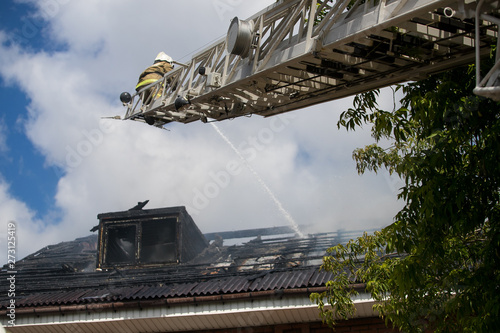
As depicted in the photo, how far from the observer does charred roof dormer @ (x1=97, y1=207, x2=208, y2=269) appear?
1606 centimetres

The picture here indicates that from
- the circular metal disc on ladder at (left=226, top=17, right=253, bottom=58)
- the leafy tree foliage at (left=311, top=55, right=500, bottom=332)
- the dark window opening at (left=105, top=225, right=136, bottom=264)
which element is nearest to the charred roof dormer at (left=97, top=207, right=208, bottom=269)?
the dark window opening at (left=105, top=225, right=136, bottom=264)

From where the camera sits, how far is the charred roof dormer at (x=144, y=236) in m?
16.1

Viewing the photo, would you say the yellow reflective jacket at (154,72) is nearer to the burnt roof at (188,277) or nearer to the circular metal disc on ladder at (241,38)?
the burnt roof at (188,277)

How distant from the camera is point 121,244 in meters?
16.6

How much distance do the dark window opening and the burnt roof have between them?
3.34 feet

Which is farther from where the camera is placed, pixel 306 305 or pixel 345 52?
pixel 306 305

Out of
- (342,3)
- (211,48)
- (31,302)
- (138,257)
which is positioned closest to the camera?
(342,3)

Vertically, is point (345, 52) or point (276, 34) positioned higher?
point (276, 34)

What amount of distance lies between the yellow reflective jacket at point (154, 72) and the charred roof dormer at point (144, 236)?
6.45 meters

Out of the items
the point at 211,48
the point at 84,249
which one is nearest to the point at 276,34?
the point at 211,48

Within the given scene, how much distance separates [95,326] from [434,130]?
708cm

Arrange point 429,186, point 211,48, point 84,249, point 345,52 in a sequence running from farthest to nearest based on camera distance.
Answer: point 84,249 → point 211,48 → point 345,52 → point 429,186

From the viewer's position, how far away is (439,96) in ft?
15.9

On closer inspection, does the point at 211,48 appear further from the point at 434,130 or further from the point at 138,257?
the point at 138,257
